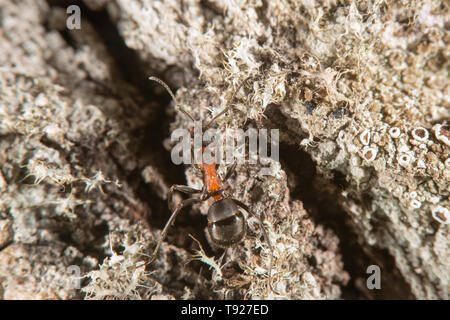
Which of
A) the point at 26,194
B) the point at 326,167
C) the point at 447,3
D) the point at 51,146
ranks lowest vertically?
the point at 26,194

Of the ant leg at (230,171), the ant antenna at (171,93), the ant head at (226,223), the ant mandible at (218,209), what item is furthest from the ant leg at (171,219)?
the ant antenna at (171,93)

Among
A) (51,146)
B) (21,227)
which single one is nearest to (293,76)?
(51,146)

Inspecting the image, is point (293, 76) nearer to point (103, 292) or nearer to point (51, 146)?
point (51, 146)

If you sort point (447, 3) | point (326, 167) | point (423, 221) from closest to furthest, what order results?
point (447, 3)
point (423, 221)
point (326, 167)

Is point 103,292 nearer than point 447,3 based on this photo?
No

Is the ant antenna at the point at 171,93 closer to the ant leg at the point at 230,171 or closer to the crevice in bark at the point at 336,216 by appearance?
the ant leg at the point at 230,171

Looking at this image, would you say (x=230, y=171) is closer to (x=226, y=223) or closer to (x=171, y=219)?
(x=226, y=223)

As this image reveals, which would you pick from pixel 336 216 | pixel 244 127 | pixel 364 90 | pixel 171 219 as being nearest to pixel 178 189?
pixel 171 219
